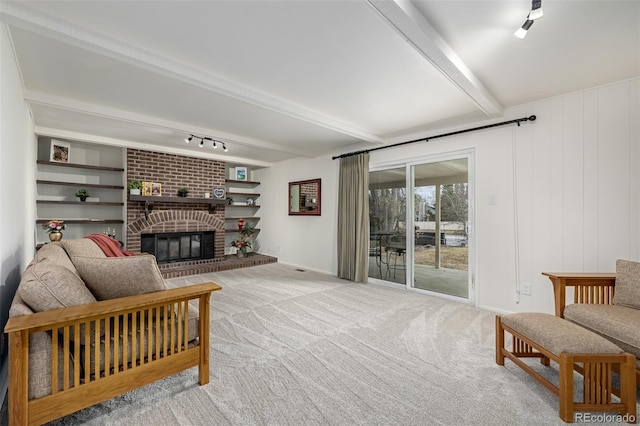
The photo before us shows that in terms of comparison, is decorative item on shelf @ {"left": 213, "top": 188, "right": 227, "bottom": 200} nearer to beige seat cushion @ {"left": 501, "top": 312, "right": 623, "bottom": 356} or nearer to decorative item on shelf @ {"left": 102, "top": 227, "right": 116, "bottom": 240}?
decorative item on shelf @ {"left": 102, "top": 227, "right": 116, "bottom": 240}

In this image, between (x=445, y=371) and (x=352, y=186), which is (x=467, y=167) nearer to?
(x=352, y=186)

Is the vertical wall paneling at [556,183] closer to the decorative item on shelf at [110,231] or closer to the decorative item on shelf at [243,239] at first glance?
the decorative item on shelf at [243,239]

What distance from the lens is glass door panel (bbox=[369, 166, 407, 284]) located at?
4.36 m

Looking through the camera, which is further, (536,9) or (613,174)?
(613,174)

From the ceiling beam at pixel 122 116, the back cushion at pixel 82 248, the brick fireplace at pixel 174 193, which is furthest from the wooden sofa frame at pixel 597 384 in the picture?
the brick fireplace at pixel 174 193

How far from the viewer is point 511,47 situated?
2109 mm

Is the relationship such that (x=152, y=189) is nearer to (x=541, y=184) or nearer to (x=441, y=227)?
(x=441, y=227)

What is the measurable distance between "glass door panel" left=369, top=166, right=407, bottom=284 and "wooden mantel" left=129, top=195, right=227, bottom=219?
128 inches

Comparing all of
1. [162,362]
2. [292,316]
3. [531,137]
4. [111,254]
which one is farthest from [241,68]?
[531,137]

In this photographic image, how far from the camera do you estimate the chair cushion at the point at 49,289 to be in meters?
1.41

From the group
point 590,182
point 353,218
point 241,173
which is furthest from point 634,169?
point 241,173

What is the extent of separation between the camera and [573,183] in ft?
9.43

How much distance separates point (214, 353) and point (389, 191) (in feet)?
10.9

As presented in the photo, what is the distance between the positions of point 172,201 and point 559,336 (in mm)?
5625
